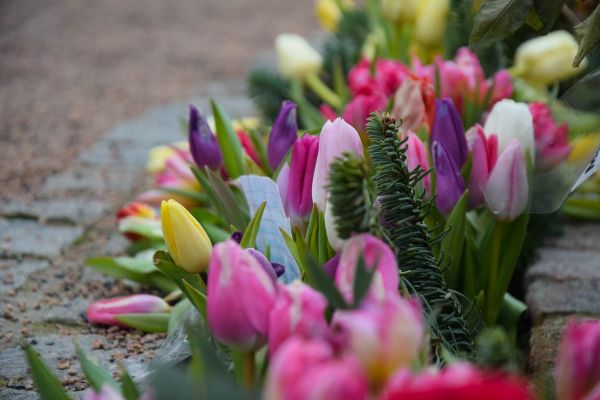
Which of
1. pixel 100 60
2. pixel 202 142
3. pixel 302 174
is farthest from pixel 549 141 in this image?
pixel 100 60

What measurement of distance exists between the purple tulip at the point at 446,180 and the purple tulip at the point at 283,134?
242 mm

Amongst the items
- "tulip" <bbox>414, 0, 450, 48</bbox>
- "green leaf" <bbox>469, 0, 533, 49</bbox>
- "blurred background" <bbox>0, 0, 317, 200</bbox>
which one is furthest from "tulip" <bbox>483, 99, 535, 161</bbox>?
"blurred background" <bbox>0, 0, 317, 200</bbox>

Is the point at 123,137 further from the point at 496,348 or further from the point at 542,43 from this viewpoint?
the point at 496,348

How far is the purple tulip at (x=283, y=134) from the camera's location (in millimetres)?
1232

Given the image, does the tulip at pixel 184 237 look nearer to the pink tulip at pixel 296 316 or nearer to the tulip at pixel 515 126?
the pink tulip at pixel 296 316

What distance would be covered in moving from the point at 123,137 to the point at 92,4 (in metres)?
2.20

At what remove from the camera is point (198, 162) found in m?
1.29

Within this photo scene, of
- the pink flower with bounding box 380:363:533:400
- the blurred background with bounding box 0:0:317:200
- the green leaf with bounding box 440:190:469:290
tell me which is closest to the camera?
the pink flower with bounding box 380:363:533:400

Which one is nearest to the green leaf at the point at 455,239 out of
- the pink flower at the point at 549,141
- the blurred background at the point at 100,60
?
the pink flower at the point at 549,141

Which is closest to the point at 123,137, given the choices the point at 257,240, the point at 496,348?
the point at 257,240

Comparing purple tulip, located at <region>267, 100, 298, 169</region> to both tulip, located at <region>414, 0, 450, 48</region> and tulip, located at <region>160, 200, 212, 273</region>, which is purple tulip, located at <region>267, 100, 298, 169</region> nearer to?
tulip, located at <region>160, 200, 212, 273</region>

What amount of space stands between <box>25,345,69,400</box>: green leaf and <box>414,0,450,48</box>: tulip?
57.6 inches

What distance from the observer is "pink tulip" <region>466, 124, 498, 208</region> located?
1.10 meters

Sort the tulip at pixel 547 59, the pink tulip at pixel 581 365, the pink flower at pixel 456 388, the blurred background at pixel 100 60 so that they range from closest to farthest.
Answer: the pink flower at pixel 456 388 < the pink tulip at pixel 581 365 < the tulip at pixel 547 59 < the blurred background at pixel 100 60
